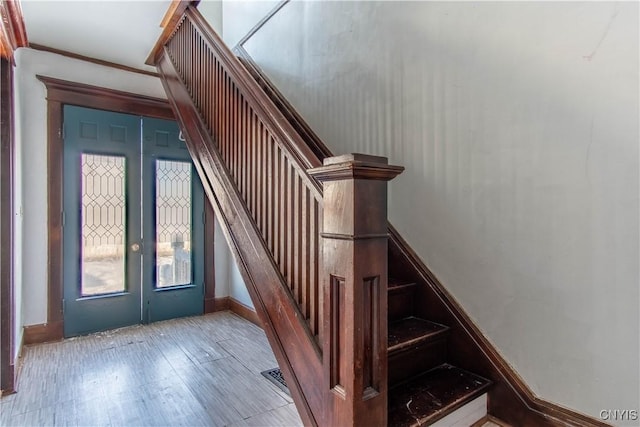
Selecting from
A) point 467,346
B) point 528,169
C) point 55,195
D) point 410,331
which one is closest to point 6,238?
point 55,195

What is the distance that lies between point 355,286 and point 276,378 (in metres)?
1.71

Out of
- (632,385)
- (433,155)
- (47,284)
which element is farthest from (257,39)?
(632,385)

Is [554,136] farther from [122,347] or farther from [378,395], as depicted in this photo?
[122,347]

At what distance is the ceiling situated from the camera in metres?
2.91

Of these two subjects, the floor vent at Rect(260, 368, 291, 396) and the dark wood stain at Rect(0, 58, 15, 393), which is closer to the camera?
the dark wood stain at Rect(0, 58, 15, 393)

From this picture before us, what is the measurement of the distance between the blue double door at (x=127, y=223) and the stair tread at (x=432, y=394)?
3137mm

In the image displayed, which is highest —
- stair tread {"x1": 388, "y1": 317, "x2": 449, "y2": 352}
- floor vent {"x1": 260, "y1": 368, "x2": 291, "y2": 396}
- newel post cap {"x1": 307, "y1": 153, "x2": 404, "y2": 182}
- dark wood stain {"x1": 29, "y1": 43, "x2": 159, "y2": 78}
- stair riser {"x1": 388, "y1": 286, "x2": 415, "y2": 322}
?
dark wood stain {"x1": 29, "y1": 43, "x2": 159, "y2": 78}

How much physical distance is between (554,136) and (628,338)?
83 centimetres

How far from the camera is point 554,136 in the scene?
148 centimetres

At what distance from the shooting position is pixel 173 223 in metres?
4.02

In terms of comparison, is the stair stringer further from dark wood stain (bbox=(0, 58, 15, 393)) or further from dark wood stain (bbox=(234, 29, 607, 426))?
dark wood stain (bbox=(0, 58, 15, 393))

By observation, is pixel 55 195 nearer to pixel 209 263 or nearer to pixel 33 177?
pixel 33 177

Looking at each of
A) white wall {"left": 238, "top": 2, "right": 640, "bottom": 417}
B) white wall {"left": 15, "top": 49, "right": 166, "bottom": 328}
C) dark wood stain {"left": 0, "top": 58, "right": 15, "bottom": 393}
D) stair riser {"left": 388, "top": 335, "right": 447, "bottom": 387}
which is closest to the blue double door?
white wall {"left": 15, "top": 49, "right": 166, "bottom": 328}

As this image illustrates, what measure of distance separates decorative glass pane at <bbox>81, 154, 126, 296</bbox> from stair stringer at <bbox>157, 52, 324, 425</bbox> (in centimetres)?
155
